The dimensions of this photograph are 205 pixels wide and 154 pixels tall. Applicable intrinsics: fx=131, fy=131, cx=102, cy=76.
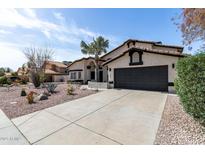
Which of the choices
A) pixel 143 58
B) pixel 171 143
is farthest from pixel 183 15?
pixel 171 143

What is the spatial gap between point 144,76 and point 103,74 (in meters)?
10.6

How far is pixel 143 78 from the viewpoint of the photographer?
41.0ft

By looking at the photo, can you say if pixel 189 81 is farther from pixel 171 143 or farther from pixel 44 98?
pixel 44 98

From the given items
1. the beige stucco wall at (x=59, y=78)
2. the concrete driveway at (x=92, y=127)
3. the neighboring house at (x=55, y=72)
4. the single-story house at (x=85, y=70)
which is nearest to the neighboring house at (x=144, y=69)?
the concrete driveway at (x=92, y=127)

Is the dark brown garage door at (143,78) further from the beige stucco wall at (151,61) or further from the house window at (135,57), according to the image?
the house window at (135,57)

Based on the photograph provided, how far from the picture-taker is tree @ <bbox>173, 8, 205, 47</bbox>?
8406 mm

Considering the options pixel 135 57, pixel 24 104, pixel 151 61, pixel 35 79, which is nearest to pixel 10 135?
pixel 24 104

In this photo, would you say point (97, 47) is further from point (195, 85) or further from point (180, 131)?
point (180, 131)

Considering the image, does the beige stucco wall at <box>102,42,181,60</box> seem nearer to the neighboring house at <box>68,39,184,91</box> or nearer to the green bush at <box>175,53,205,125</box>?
the neighboring house at <box>68,39,184,91</box>

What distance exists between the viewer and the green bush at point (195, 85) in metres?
3.48

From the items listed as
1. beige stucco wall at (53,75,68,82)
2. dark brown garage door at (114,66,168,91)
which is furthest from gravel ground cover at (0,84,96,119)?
beige stucco wall at (53,75,68,82)

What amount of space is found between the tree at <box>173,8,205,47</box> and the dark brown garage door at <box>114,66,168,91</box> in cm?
296

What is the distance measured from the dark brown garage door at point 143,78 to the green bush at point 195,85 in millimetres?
7596

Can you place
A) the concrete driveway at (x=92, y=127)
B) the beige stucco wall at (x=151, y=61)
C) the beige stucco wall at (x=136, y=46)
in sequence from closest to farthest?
the concrete driveway at (x=92, y=127) → the beige stucco wall at (x=151, y=61) → the beige stucco wall at (x=136, y=46)
